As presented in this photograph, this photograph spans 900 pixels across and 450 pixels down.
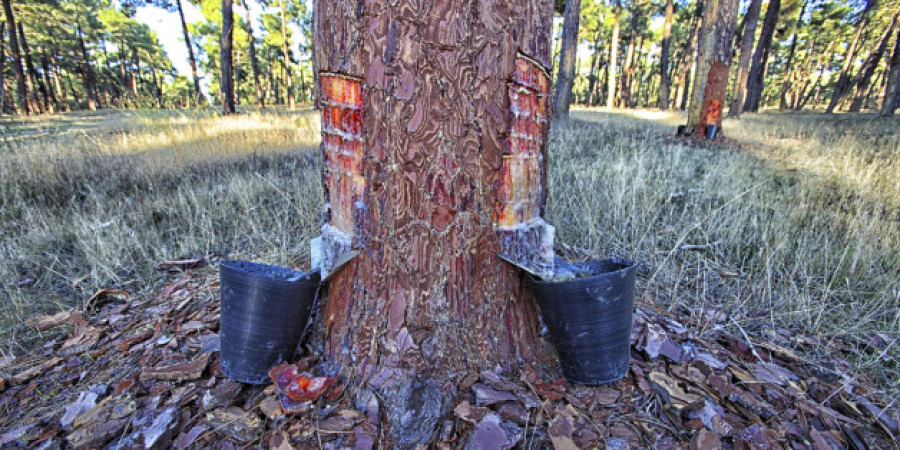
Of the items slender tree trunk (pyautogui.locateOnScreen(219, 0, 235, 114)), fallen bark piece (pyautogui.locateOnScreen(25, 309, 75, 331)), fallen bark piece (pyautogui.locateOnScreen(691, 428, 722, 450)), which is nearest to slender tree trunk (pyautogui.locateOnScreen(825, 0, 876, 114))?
fallen bark piece (pyautogui.locateOnScreen(691, 428, 722, 450))

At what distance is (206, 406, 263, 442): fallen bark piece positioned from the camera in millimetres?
1148

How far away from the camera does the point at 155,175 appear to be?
14.9 ft

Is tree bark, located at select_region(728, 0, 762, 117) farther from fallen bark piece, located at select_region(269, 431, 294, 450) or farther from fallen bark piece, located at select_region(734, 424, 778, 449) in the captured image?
fallen bark piece, located at select_region(269, 431, 294, 450)

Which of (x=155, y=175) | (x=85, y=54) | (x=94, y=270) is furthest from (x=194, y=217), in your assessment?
(x=85, y=54)

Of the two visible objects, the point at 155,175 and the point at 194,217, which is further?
the point at 155,175

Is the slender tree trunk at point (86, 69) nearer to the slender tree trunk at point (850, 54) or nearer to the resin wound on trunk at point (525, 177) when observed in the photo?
the resin wound on trunk at point (525, 177)

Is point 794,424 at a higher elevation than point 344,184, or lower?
lower

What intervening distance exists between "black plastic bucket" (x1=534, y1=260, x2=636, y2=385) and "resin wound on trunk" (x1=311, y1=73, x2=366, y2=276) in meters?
0.67

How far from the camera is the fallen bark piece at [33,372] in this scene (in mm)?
1531

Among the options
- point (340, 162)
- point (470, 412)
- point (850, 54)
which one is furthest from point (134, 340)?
point (850, 54)

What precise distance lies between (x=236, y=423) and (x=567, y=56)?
463 inches

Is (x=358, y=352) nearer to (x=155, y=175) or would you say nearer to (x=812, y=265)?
(x=812, y=265)

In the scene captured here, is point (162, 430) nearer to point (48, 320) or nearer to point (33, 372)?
point (33, 372)

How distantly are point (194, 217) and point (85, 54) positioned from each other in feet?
129
